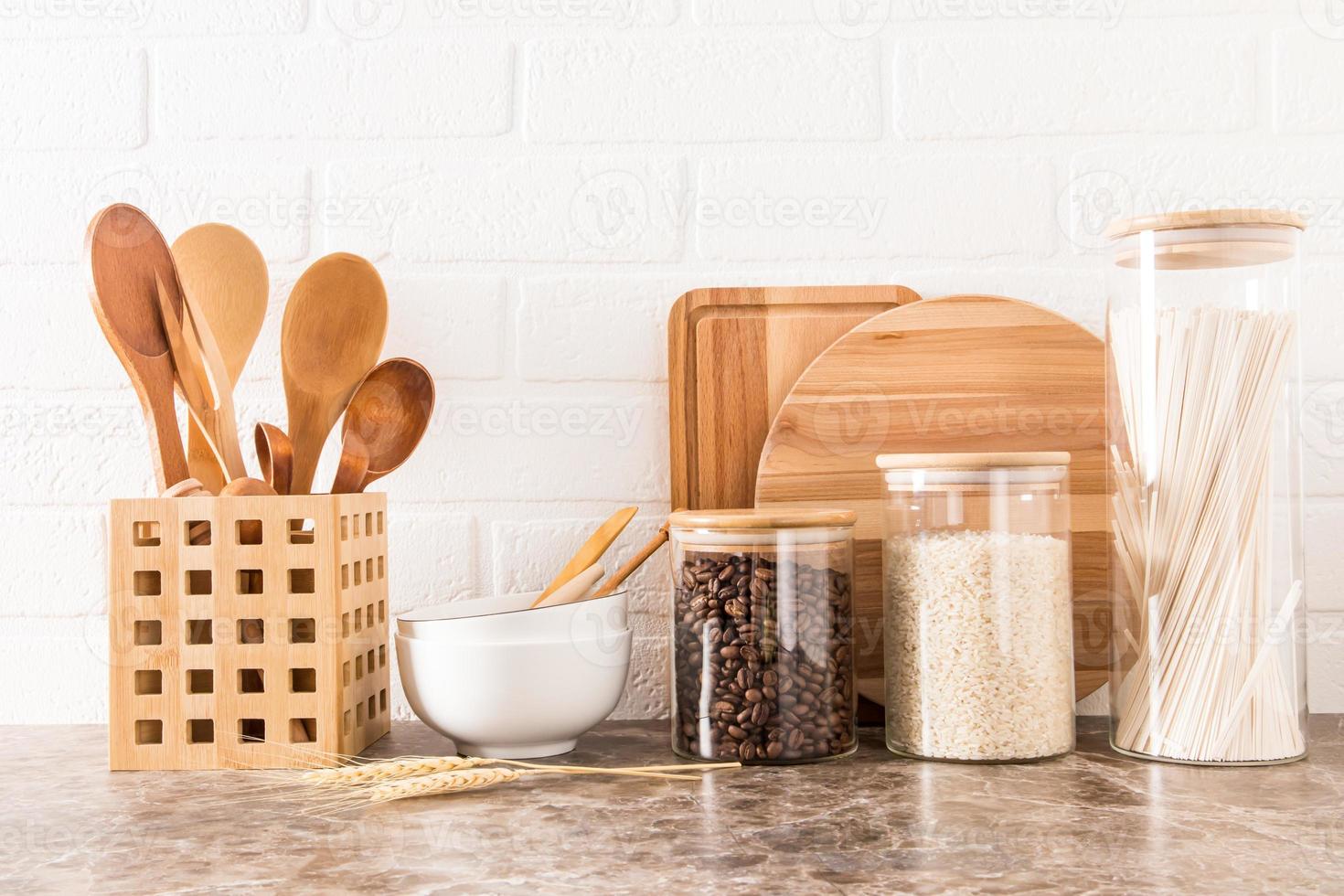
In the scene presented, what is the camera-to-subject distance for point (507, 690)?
0.79 metres

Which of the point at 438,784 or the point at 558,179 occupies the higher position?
the point at 558,179

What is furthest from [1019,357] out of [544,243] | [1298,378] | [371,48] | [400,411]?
[371,48]

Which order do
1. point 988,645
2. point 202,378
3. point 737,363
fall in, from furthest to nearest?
point 737,363
point 202,378
point 988,645

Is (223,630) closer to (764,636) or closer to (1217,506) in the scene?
(764,636)

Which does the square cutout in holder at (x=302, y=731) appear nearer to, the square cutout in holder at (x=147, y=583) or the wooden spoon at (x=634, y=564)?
the square cutout in holder at (x=147, y=583)

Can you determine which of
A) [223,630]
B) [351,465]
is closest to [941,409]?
[351,465]

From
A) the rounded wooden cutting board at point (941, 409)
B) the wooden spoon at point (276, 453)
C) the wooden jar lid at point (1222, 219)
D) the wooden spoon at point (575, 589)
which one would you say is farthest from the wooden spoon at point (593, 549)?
the wooden jar lid at point (1222, 219)

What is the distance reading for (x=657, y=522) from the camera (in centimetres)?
100

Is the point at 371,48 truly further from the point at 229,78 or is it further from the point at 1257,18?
the point at 1257,18

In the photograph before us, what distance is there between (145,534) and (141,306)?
18cm

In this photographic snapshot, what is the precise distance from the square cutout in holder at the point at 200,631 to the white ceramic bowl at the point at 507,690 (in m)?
0.15

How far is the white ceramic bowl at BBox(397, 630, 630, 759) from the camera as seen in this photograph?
785mm

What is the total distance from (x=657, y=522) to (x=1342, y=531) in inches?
25.6

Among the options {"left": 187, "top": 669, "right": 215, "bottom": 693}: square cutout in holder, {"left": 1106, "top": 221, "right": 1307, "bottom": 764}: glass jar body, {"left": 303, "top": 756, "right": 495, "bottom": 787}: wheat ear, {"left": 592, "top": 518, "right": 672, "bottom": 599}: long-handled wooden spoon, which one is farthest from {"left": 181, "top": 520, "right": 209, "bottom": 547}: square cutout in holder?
{"left": 1106, "top": 221, "right": 1307, "bottom": 764}: glass jar body
